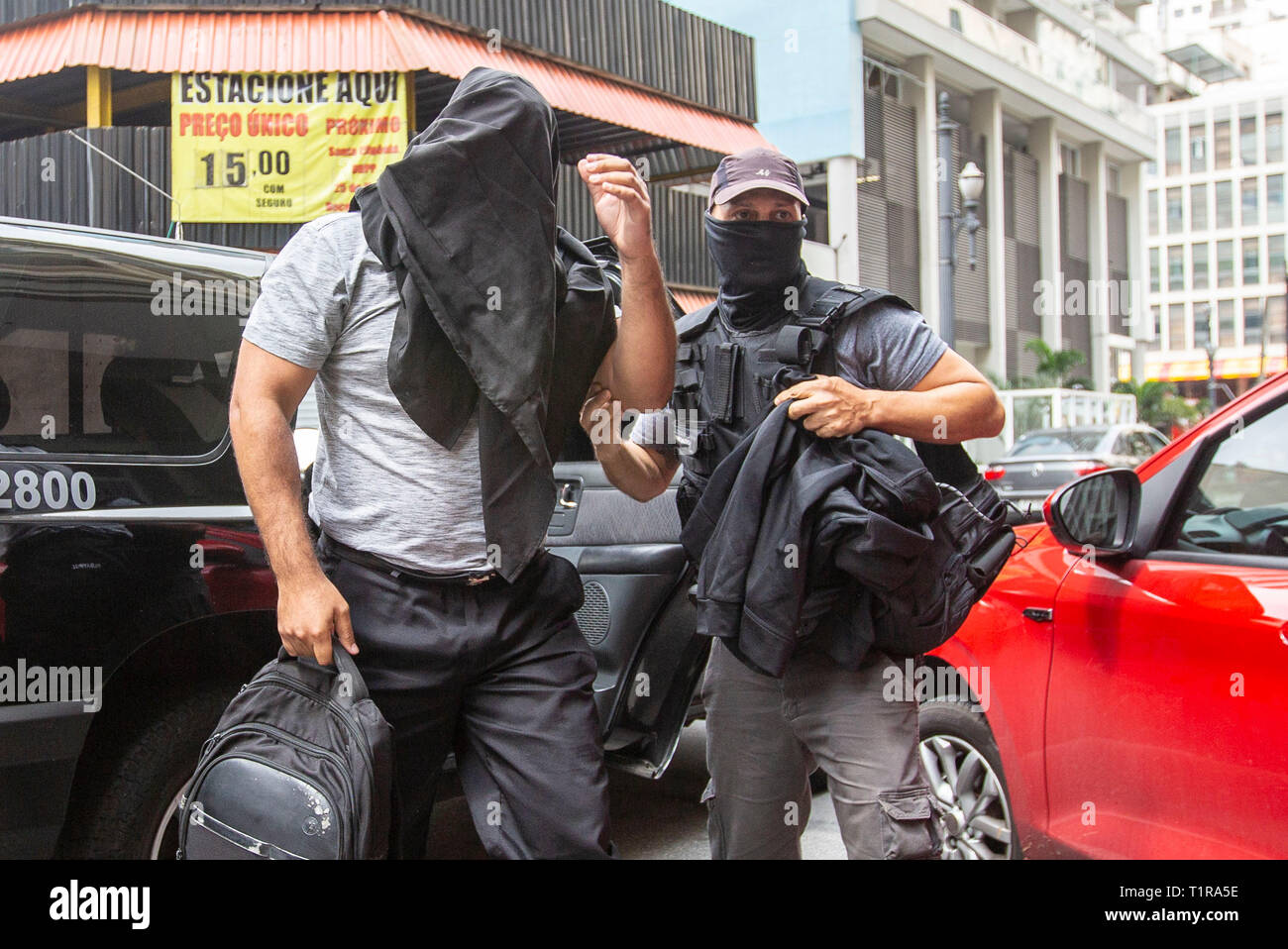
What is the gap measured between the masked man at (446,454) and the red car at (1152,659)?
3.62 ft

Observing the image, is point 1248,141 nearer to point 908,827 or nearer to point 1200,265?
point 1200,265

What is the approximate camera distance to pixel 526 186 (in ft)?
7.25

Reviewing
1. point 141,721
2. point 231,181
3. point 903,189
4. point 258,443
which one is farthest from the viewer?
point 903,189

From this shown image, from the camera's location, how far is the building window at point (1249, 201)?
68125 millimetres

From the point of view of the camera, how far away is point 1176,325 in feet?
236

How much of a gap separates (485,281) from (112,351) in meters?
1.36

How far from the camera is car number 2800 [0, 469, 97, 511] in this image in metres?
2.58

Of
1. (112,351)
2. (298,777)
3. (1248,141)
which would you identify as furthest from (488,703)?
(1248,141)

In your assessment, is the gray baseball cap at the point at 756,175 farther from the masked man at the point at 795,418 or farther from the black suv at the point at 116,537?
the black suv at the point at 116,537

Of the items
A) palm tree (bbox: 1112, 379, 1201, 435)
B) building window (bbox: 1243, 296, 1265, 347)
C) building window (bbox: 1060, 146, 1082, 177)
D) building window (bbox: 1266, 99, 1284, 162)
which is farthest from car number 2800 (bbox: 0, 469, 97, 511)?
building window (bbox: 1266, 99, 1284, 162)
